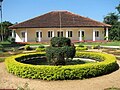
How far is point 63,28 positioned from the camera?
48.0 m

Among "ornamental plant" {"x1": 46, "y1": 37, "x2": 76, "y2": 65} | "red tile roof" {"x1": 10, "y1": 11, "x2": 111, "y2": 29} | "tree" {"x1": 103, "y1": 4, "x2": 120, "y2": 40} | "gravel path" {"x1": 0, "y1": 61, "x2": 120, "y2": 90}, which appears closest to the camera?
"gravel path" {"x1": 0, "y1": 61, "x2": 120, "y2": 90}

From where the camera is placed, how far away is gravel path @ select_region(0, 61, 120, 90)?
12.7 meters

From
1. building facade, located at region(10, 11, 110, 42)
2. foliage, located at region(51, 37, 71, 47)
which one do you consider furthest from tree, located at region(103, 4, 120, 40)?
foliage, located at region(51, 37, 71, 47)

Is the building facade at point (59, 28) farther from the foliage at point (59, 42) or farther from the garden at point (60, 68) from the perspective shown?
the garden at point (60, 68)

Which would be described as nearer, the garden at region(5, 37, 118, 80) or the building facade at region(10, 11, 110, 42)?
the garden at region(5, 37, 118, 80)

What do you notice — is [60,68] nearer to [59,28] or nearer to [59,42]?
[59,42]

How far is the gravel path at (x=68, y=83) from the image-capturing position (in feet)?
41.6

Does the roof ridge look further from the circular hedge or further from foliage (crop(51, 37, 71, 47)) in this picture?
the circular hedge

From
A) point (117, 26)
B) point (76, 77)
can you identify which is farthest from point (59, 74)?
point (117, 26)

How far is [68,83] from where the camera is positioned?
44.2 ft

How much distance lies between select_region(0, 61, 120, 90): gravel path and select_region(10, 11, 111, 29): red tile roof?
33.1m

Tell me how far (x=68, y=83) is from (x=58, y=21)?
35968 mm

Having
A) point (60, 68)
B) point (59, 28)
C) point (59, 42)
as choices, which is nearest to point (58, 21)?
point (59, 28)

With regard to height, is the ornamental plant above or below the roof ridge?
below
